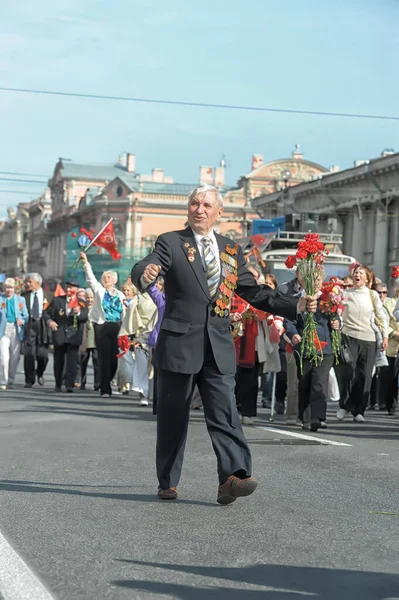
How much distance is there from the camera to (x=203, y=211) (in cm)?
789

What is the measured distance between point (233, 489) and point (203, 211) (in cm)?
167

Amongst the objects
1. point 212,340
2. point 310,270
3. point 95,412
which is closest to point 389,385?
point 95,412

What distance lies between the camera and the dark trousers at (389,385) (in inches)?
727

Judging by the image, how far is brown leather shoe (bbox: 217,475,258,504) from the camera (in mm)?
7668

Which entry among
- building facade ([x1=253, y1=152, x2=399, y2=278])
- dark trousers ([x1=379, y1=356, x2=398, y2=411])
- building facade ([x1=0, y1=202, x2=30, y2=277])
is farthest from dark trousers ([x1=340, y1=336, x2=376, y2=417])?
building facade ([x1=0, y1=202, x2=30, y2=277])

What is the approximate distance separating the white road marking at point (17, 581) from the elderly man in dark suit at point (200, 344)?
6.66 ft

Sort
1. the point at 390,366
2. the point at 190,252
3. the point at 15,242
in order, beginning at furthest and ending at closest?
the point at 15,242 < the point at 390,366 < the point at 190,252

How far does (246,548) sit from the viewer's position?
625cm

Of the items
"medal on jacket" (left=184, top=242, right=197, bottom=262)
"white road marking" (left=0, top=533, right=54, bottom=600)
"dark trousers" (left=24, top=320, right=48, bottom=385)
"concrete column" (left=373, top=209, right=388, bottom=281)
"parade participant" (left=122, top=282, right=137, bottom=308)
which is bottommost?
"white road marking" (left=0, top=533, right=54, bottom=600)

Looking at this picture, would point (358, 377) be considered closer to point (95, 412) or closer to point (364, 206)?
point (95, 412)

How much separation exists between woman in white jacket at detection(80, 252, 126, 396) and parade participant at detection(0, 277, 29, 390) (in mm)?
1983

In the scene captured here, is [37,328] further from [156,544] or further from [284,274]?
[156,544]

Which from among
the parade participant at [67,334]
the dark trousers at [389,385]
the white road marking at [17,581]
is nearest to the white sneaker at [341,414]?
the dark trousers at [389,385]

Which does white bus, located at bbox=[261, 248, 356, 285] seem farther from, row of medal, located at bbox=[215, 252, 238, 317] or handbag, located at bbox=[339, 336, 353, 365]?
row of medal, located at bbox=[215, 252, 238, 317]
